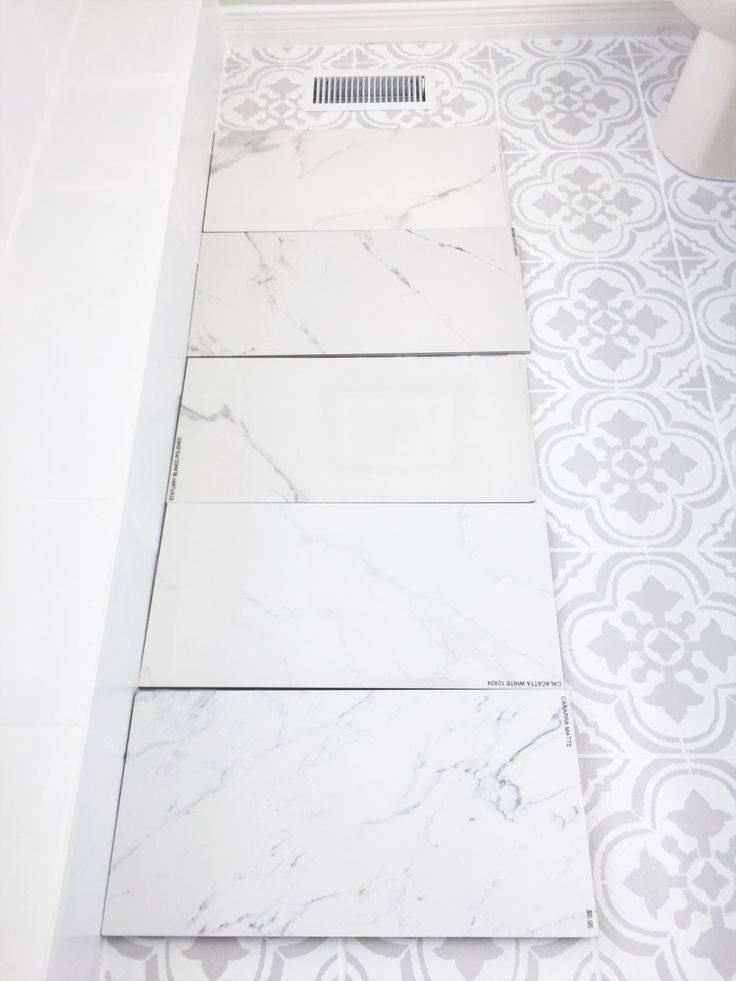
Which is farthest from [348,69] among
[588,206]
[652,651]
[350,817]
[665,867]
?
[665,867]

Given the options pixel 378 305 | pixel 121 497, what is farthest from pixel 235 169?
pixel 121 497

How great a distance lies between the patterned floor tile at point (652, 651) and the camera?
3.48 ft

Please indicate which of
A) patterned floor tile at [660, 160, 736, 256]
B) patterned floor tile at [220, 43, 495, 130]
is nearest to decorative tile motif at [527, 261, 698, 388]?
patterned floor tile at [660, 160, 736, 256]

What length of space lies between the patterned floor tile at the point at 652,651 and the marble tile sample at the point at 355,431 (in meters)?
0.19

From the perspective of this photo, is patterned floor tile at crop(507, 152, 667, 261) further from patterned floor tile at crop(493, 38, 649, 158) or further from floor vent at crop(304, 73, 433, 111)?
floor vent at crop(304, 73, 433, 111)

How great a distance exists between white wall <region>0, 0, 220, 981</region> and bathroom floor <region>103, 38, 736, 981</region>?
0.67 feet

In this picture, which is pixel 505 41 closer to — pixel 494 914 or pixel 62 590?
pixel 62 590

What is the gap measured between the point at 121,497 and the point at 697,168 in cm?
120

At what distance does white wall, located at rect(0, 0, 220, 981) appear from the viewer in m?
0.86

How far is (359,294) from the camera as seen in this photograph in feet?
4.56

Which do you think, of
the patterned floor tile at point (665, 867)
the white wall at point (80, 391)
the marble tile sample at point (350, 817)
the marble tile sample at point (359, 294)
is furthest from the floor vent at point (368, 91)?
the patterned floor tile at point (665, 867)

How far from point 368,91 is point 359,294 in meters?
0.56

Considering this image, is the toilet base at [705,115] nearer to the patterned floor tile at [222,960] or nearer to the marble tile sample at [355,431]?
the marble tile sample at [355,431]

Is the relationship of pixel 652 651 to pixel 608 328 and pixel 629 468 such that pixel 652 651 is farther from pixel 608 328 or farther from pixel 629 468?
pixel 608 328
